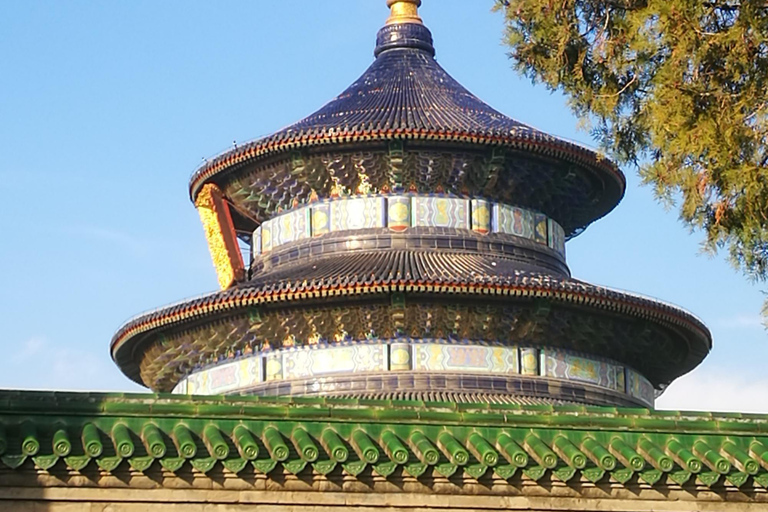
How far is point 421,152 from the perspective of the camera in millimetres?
23281

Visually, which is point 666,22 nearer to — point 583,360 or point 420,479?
point 420,479

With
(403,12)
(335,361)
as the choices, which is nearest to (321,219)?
(335,361)

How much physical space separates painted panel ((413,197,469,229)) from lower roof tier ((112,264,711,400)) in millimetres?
656

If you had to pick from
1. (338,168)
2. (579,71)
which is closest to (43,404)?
(579,71)

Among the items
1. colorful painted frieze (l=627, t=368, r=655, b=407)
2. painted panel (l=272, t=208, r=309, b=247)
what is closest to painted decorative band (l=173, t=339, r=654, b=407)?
colorful painted frieze (l=627, t=368, r=655, b=407)

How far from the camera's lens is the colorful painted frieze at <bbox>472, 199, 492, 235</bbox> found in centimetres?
2339

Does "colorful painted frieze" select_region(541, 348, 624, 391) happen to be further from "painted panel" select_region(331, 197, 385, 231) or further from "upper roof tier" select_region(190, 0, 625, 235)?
"painted panel" select_region(331, 197, 385, 231)

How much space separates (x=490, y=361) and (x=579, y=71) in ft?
26.2

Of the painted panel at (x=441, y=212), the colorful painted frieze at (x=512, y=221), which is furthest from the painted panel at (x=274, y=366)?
the colorful painted frieze at (x=512, y=221)

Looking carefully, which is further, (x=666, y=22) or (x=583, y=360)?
(x=583, y=360)

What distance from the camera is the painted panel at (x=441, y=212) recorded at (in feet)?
76.1

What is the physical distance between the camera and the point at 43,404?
12.0 metres

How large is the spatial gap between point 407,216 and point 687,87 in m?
9.90

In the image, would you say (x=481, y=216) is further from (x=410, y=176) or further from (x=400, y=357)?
(x=400, y=357)
